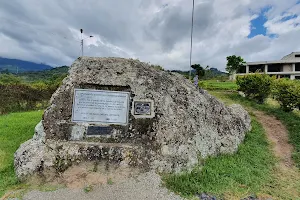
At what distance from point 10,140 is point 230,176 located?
7.48 meters

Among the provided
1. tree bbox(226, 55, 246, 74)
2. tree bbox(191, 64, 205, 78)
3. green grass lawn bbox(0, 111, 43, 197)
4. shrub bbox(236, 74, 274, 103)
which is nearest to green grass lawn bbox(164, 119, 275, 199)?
green grass lawn bbox(0, 111, 43, 197)

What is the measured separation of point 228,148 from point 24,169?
17.8 feet

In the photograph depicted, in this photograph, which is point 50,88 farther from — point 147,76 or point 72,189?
point 72,189

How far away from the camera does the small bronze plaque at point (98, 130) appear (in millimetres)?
6445

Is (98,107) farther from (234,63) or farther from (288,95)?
(234,63)

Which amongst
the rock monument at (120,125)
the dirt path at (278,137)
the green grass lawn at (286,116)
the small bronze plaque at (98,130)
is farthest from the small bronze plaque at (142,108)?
the green grass lawn at (286,116)

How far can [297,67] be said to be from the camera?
49.3 m

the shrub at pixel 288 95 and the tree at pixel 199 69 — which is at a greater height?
the tree at pixel 199 69

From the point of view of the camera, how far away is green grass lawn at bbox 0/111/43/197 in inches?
234

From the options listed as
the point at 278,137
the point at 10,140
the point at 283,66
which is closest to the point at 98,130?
the point at 10,140

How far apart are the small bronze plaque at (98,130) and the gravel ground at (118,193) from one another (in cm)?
139

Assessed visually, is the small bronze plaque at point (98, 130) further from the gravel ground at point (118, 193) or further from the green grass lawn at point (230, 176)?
the green grass lawn at point (230, 176)

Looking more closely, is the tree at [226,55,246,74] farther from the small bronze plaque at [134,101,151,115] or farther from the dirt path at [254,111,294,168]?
the small bronze plaque at [134,101,151,115]

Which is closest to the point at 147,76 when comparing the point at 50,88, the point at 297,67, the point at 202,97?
the point at 202,97
